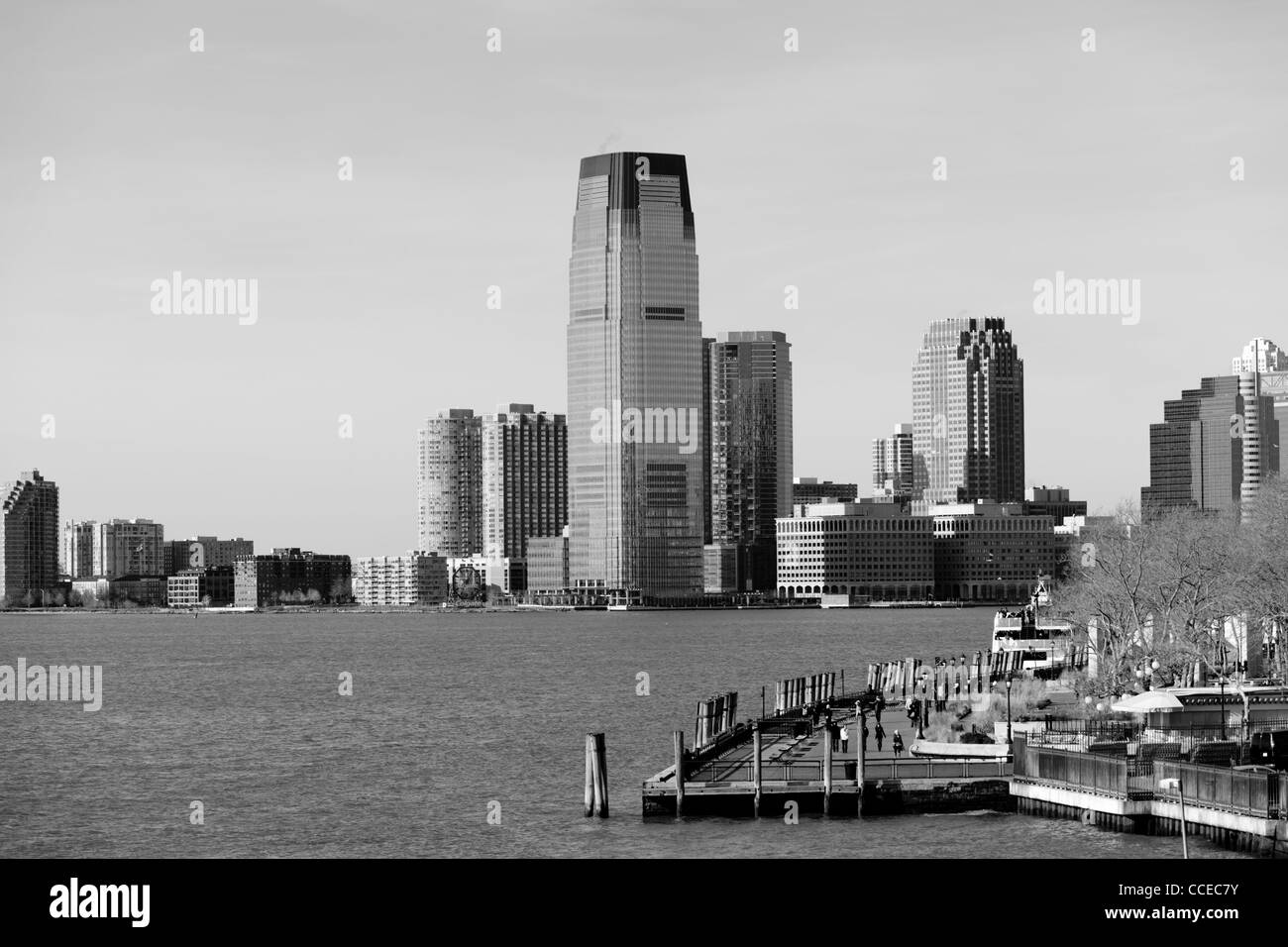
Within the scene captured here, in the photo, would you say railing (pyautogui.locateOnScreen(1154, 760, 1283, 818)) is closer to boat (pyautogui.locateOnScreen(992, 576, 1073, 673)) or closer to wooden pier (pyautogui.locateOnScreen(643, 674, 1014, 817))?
wooden pier (pyautogui.locateOnScreen(643, 674, 1014, 817))

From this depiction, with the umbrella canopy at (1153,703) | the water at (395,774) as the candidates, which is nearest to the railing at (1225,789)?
the water at (395,774)

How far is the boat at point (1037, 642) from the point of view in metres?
98.3

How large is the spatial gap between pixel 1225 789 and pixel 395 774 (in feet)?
105

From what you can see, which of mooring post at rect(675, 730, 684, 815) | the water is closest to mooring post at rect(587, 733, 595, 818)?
the water

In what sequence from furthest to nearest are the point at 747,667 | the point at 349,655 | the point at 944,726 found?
the point at 349,655 → the point at 747,667 → the point at 944,726

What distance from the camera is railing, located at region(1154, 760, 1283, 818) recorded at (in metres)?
35.9

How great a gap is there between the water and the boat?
14.1m

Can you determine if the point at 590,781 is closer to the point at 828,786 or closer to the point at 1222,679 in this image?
the point at 828,786

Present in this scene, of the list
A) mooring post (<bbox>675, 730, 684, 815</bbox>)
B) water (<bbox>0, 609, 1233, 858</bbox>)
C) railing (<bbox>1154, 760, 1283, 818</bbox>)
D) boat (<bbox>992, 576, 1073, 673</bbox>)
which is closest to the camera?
railing (<bbox>1154, 760, 1283, 818</bbox>)

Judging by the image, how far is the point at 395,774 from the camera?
62.2 m

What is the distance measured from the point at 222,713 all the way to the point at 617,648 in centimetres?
8760
